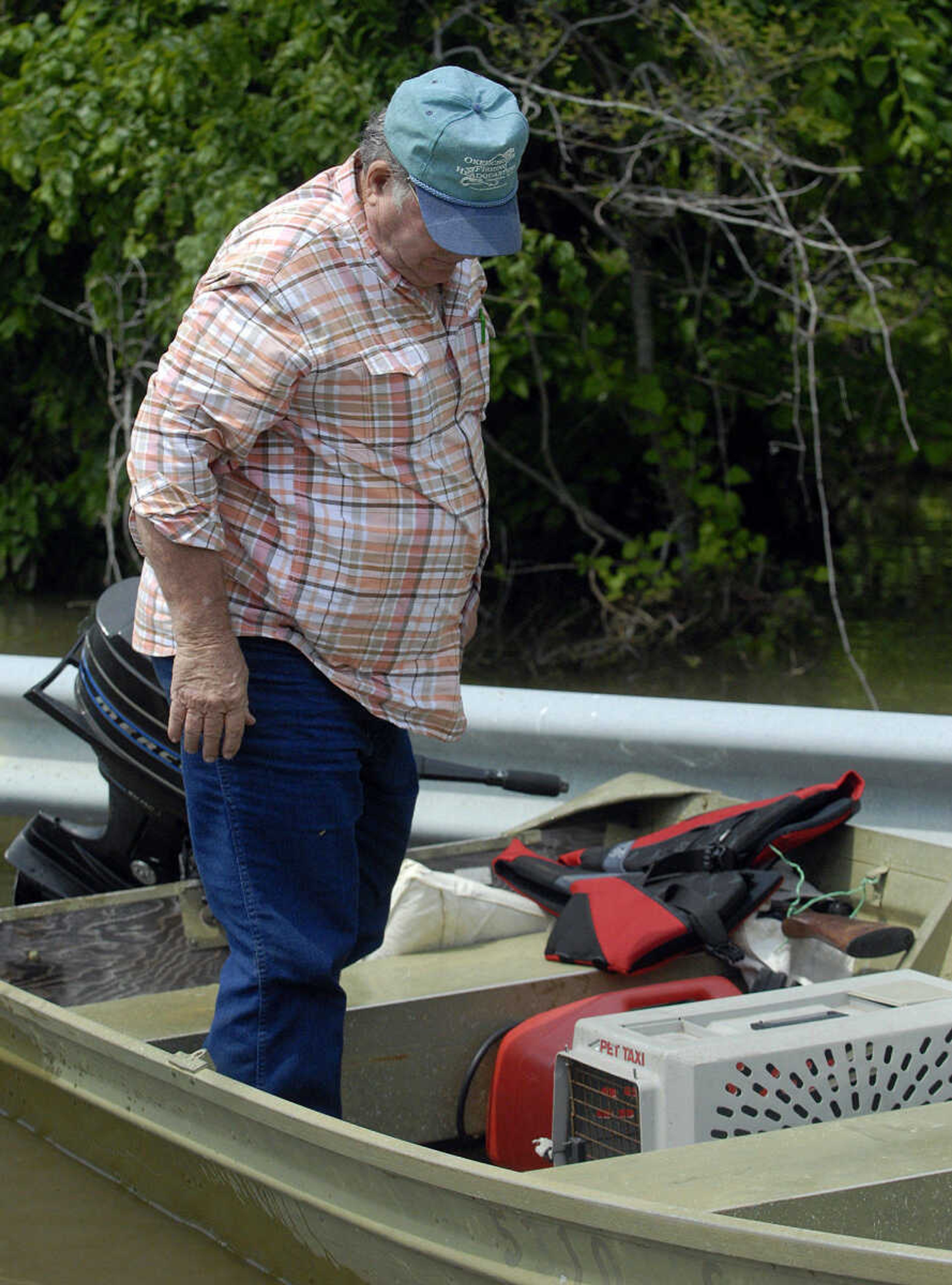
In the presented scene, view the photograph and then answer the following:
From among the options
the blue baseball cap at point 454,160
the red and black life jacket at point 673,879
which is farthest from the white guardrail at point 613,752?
the blue baseball cap at point 454,160

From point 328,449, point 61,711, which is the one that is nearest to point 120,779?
point 61,711

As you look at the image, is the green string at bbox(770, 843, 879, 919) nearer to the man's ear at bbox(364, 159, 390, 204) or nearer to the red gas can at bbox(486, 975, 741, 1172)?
the red gas can at bbox(486, 975, 741, 1172)

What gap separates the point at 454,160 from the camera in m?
2.26

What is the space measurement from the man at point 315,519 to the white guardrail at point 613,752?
1698 millimetres

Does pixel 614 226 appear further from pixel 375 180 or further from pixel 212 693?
pixel 212 693

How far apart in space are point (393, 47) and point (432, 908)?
480cm

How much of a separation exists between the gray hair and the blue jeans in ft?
2.26

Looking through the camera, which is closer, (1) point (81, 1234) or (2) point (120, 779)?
(1) point (81, 1234)

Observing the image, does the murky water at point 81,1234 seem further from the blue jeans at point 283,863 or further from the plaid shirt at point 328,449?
the plaid shirt at point 328,449

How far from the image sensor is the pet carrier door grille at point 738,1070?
7.63 feet

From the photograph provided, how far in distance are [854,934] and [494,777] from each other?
3.29ft

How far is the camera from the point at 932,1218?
78.2 inches

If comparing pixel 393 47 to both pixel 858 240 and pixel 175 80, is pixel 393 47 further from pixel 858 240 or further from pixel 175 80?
pixel 858 240

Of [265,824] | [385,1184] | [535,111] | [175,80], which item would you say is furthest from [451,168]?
[175,80]
